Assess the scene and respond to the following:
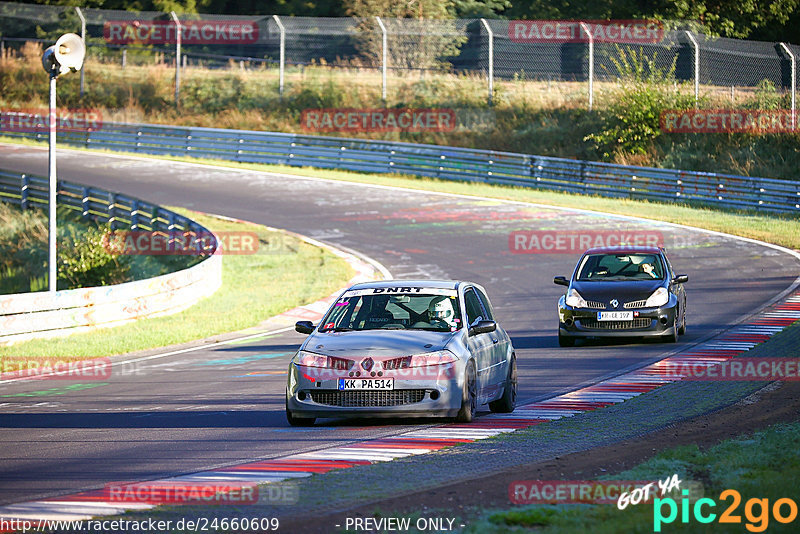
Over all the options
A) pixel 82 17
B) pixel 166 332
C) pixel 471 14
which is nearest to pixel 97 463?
pixel 166 332

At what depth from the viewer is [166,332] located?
788 inches

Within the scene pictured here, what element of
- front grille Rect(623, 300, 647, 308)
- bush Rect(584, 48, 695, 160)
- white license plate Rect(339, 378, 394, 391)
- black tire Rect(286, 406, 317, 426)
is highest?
bush Rect(584, 48, 695, 160)

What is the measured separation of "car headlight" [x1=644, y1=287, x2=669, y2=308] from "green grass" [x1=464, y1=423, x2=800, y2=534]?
26.4 feet

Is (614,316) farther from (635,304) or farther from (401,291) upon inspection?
(401,291)

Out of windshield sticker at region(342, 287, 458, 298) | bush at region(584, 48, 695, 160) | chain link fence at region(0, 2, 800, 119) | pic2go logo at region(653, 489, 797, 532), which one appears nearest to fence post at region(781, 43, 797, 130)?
chain link fence at region(0, 2, 800, 119)

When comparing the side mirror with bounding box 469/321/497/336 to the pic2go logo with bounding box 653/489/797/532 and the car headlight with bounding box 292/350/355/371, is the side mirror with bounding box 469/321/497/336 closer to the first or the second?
the car headlight with bounding box 292/350/355/371

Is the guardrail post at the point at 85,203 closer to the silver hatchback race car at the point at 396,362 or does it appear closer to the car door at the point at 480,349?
the silver hatchback race car at the point at 396,362

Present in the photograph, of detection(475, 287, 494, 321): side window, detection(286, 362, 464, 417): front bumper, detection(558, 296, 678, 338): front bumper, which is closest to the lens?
detection(286, 362, 464, 417): front bumper

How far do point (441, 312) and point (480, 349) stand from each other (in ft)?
1.81

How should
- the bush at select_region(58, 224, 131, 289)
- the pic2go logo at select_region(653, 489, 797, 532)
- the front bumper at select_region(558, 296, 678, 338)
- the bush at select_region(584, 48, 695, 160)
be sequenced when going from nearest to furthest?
1. the pic2go logo at select_region(653, 489, 797, 532)
2. the front bumper at select_region(558, 296, 678, 338)
3. the bush at select_region(58, 224, 131, 289)
4. the bush at select_region(584, 48, 695, 160)

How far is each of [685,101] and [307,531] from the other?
38.0 metres

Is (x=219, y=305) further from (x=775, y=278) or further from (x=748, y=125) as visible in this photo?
(x=748, y=125)

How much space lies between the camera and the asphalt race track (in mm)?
9641

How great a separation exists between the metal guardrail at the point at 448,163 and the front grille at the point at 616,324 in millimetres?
18722
